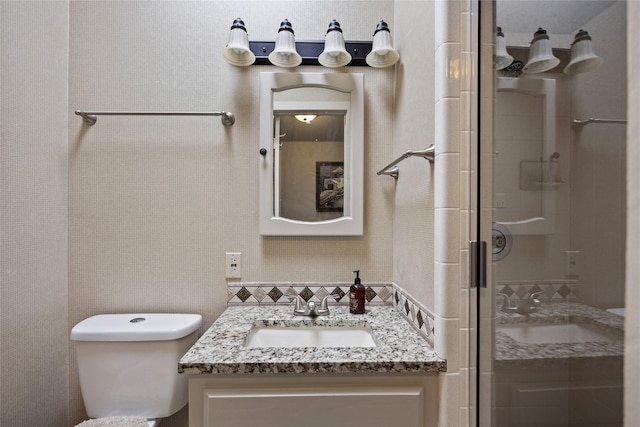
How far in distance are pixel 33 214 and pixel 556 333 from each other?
169cm

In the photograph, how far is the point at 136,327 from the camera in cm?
120

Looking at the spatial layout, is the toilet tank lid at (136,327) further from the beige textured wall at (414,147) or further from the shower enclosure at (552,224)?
the shower enclosure at (552,224)

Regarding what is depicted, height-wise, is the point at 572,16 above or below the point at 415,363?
above

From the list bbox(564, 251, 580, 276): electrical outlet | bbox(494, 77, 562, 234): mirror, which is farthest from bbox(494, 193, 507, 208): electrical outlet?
bbox(564, 251, 580, 276): electrical outlet

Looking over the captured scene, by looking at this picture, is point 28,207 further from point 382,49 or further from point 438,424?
point 438,424

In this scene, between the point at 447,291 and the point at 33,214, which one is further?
the point at 33,214

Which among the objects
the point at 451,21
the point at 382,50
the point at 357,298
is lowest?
the point at 357,298

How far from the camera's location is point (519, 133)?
69 centimetres

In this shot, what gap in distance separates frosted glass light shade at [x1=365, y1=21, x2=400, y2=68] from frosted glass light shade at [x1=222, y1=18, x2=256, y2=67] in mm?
501

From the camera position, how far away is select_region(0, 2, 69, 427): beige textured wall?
3.72 ft

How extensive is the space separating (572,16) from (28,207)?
171 centimetres

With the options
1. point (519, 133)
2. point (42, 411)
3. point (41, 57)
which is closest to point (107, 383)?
point (42, 411)

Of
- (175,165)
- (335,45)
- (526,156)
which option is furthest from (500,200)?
(175,165)

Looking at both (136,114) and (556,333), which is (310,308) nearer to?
(556,333)
